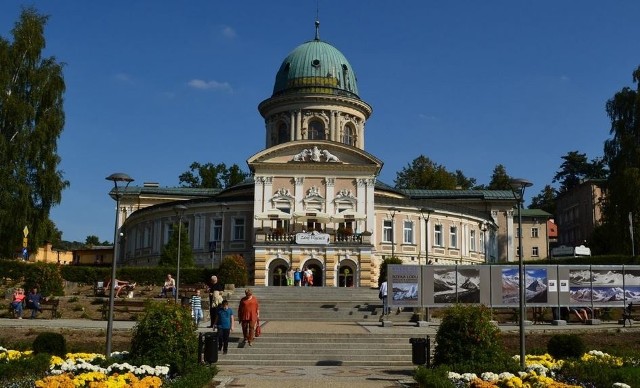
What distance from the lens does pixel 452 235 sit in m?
66.4

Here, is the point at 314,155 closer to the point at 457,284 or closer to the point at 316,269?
the point at 316,269

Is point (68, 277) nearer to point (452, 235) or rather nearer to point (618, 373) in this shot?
point (452, 235)

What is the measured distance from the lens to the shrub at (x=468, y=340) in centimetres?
1698

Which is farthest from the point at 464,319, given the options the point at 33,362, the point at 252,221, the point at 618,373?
the point at 252,221

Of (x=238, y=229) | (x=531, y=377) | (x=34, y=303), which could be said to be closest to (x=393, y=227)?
A: (x=238, y=229)

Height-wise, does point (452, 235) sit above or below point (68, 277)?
above

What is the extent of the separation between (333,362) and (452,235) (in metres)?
47.2

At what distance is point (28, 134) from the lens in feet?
137

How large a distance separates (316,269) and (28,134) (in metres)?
24.1

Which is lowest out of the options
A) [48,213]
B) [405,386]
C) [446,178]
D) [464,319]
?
[405,386]

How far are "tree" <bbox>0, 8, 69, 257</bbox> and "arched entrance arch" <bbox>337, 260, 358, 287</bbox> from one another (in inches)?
871

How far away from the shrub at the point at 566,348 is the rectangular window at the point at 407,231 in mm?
43893

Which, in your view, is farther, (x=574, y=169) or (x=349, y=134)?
(x=574, y=169)

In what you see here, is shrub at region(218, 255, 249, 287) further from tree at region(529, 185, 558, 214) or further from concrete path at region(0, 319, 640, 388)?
tree at region(529, 185, 558, 214)
